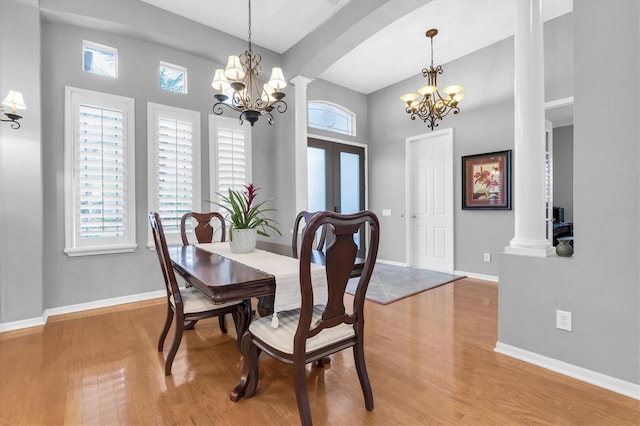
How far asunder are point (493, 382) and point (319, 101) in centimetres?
490

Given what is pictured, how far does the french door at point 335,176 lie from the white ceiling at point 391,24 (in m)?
1.49

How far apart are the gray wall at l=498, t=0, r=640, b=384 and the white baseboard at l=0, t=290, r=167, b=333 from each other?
13.4ft

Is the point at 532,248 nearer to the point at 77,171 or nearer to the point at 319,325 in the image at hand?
the point at 319,325

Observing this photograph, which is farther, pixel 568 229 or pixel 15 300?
pixel 568 229

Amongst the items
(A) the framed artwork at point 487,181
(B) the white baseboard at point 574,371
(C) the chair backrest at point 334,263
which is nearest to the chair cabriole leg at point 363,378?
(C) the chair backrest at point 334,263

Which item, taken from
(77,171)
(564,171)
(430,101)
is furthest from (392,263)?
(77,171)

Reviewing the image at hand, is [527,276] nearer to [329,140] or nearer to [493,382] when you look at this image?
[493,382]

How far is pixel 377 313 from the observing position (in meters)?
3.24

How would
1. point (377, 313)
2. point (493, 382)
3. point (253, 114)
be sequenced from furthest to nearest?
point (377, 313), point (253, 114), point (493, 382)

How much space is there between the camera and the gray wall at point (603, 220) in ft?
5.97

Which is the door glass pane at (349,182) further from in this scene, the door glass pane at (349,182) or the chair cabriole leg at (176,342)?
the chair cabriole leg at (176,342)

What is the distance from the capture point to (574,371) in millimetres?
2023

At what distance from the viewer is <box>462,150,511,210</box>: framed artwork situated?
14.4 ft

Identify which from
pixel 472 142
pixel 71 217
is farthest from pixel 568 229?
pixel 71 217
